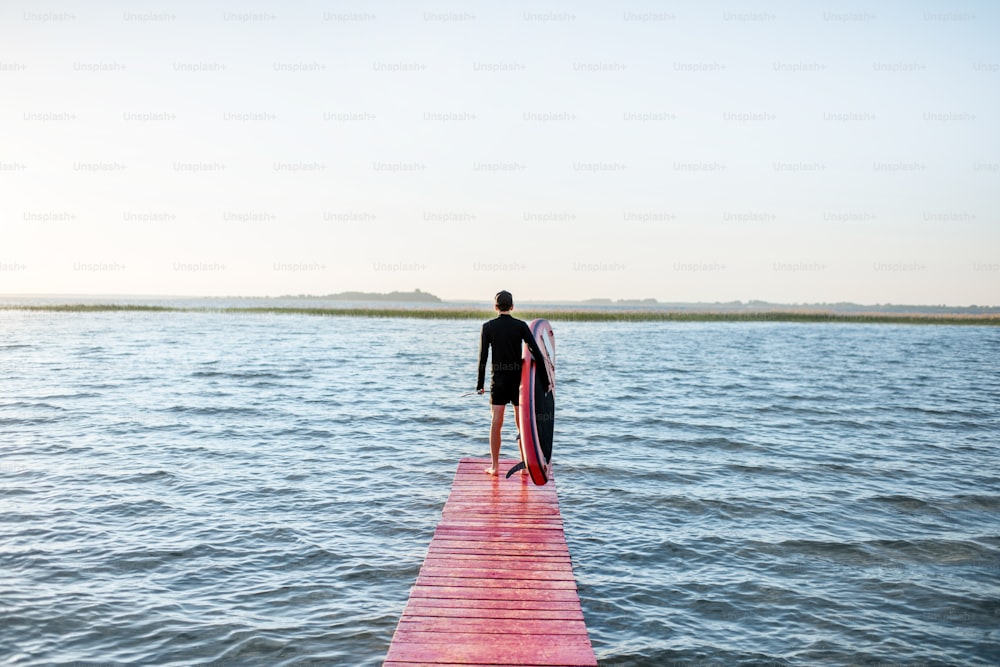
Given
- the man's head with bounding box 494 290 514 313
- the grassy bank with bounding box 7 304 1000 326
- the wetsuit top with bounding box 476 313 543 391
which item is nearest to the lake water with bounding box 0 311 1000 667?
the wetsuit top with bounding box 476 313 543 391

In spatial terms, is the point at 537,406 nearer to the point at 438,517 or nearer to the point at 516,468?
the point at 516,468

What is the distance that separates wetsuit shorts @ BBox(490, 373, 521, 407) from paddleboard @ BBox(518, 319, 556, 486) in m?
0.17

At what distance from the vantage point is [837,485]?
1666 cm

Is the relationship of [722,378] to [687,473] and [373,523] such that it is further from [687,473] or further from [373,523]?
[373,523]

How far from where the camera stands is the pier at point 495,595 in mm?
7012

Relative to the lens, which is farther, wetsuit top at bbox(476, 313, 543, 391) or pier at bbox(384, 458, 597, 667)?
wetsuit top at bbox(476, 313, 543, 391)

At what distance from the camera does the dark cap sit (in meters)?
11.6

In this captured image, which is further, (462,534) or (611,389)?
(611,389)

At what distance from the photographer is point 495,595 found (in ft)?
27.4

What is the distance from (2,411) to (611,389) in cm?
2464

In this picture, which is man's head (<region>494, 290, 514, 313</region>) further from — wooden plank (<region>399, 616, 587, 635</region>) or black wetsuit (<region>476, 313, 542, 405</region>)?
wooden plank (<region>399, 616, 587, 635</region>)

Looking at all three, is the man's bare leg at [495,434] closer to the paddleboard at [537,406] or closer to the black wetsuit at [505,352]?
the black wetsuit at [505,352]

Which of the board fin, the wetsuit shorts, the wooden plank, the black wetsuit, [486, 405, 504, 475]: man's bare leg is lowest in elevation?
the wooden plank

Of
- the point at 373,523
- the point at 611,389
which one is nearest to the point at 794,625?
the point at 373,523
